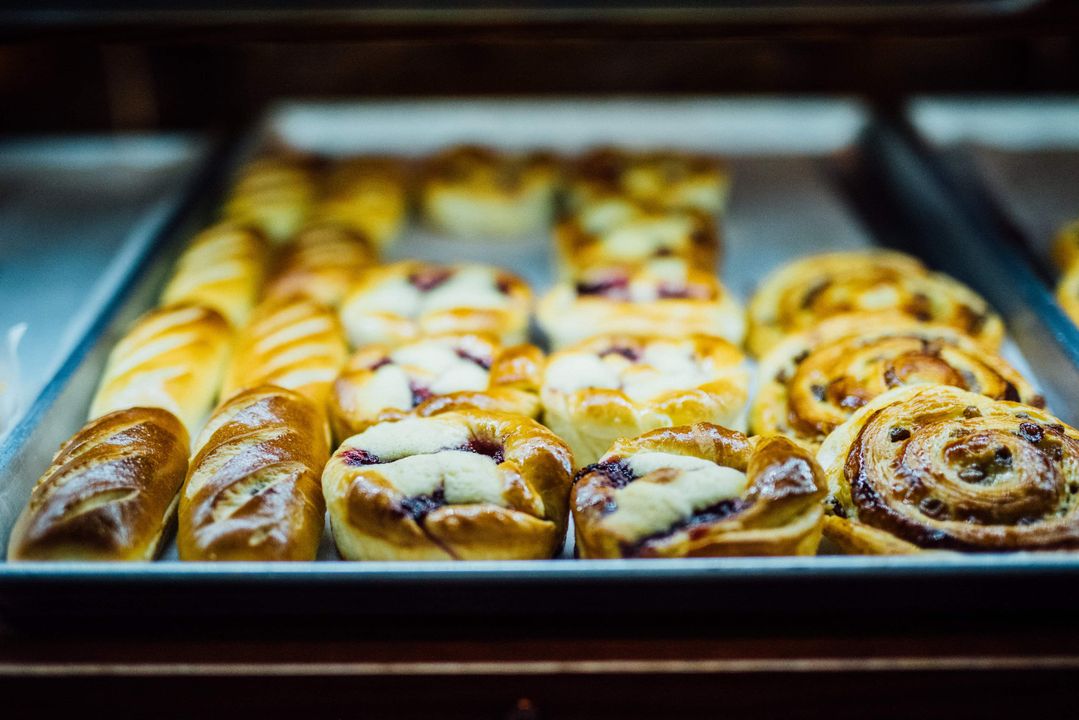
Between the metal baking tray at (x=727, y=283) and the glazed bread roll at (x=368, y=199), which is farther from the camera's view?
the glazed bread roll at (x=368, y=199)

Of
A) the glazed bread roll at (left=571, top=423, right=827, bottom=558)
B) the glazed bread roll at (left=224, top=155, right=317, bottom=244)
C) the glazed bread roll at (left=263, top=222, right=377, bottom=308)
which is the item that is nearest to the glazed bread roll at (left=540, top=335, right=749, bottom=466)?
the glazed bread roll at (left=571, top=423, right=827, bottom=558)

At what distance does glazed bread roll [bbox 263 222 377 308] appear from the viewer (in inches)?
122

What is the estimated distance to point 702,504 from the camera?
1.95 m

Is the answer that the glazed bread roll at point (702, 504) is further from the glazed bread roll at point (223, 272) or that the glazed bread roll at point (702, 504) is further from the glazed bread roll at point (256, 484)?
the glazed bread roll at point (223, 272)

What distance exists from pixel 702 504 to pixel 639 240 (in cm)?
157

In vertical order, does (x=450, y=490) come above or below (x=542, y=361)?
below

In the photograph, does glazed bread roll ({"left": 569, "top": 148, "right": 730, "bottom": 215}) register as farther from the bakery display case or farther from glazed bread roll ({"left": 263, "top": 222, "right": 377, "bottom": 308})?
glazed bread roll ({"left": 263, "top": 222, "right": 377, "bottom": 308})

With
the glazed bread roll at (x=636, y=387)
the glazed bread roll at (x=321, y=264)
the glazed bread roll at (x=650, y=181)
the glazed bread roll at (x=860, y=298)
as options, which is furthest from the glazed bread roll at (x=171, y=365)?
the glazed bread roll at (x=860, y=298)

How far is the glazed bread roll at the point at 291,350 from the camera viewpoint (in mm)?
2607

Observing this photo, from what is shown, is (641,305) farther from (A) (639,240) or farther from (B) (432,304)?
(B) (432,304)

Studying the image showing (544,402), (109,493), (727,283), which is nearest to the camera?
(109,493)

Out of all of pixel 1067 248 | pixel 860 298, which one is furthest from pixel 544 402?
pixel 1067 248

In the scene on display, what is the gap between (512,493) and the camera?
6.59 feet

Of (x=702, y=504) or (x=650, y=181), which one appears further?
(x=650, y=181)
